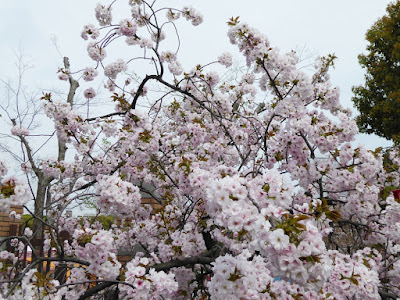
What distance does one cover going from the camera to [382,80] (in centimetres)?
1145

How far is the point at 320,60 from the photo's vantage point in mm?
4133

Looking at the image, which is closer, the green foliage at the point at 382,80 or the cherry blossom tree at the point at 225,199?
the cherry blossom tree at the point at 225,199

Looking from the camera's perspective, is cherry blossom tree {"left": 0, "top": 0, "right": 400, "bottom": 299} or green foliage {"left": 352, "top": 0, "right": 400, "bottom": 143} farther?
green foliage {"left": 352, "top": 0, "right": 400, "bottom": 143}

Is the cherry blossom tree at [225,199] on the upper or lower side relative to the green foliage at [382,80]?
lower

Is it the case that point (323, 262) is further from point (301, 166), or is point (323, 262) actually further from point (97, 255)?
point (301, 166)

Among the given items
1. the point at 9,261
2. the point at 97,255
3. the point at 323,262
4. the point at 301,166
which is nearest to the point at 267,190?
the point at 323,262

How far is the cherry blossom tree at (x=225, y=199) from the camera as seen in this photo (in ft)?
5.41

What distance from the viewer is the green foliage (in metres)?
11.0

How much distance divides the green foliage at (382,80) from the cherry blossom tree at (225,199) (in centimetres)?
768

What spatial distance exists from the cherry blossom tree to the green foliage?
768cm

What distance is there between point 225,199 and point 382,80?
12015mm

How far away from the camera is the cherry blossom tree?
1.65 m

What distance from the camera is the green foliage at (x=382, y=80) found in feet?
36.0

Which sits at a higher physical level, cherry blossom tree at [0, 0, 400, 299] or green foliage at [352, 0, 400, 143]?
green foliage at [352, 0, 400, 143]
